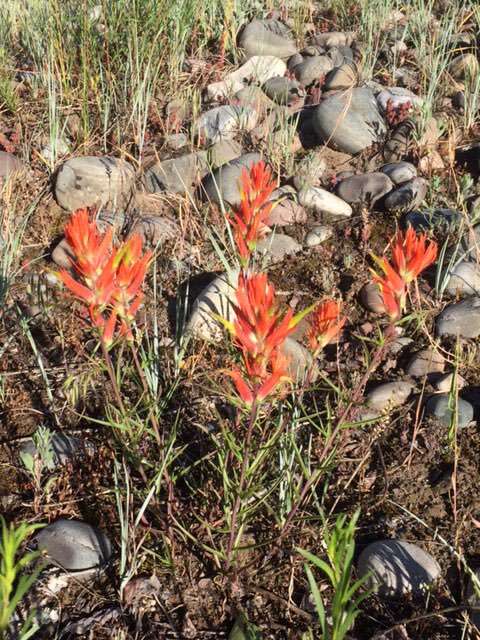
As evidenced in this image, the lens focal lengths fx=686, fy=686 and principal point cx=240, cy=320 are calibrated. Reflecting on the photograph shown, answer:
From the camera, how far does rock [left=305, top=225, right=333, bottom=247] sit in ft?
11.6

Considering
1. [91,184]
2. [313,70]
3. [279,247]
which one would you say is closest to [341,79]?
[313,70]

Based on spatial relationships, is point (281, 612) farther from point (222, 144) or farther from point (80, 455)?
point (222, 144)

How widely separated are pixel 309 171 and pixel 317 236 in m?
0.42

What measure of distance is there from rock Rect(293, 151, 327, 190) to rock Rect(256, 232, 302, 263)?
1.21 feet

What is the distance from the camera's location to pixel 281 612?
2.05m

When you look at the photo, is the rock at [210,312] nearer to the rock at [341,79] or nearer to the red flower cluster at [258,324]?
the red flower cluster at [258,324]

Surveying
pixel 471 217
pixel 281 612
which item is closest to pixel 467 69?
pixel 471 217

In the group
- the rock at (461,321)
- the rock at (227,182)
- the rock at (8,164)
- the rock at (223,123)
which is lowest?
the rock at (461,321)

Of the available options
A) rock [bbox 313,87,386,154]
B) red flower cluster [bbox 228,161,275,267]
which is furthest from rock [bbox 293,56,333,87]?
red flower cluster [bbox 228,161,275,267]

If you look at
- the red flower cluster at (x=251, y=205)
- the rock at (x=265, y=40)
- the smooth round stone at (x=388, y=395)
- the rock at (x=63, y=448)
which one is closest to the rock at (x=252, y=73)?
the rock at (x=265, y=40)

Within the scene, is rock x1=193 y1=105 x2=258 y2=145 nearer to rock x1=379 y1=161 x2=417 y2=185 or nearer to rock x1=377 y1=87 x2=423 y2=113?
rock x1=377 y1=87 x2=423 y2=113

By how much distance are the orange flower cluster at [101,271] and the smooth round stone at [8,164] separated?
2.40 meters

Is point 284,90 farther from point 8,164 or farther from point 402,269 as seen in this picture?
point 402,269

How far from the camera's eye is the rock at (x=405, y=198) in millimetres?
3598
